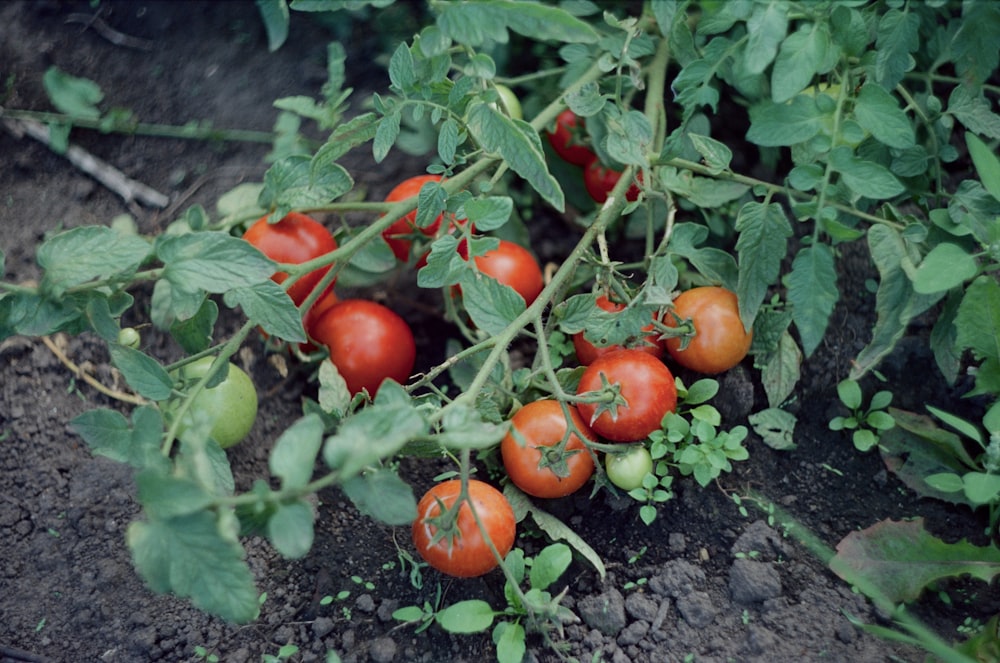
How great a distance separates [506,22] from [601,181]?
0.77 m

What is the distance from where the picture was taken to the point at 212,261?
133 cm

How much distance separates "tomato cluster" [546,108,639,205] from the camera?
196 cm

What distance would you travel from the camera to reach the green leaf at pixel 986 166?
1.48m

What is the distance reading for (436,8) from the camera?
1.33 meters

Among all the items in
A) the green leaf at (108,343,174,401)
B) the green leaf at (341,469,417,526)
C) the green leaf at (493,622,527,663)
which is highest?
the green leaf at (341,469,417,526)

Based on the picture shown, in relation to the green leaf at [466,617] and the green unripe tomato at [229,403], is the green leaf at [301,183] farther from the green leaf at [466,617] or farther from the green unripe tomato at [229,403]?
the green leaf at [466,617]

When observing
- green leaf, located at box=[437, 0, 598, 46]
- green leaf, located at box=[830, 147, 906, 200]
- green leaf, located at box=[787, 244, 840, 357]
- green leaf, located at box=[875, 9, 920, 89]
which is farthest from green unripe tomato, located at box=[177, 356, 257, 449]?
green leaf, located at box=[875, 9, 920, 89]

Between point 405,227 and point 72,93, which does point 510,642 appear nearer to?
point 405,227

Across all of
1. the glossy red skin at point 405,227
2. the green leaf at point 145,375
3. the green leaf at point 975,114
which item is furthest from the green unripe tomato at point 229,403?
the green leaf at point 975,114

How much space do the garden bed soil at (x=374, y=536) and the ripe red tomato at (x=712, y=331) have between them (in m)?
0.08

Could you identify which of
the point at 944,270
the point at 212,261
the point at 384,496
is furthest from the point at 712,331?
the point at 212,261

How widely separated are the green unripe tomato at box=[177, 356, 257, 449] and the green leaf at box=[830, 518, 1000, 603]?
1.03 m

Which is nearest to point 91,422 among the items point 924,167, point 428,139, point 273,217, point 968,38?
point 273,217

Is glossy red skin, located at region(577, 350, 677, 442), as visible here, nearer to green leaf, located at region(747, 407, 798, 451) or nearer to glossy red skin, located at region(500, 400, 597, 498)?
glossy red skin, located at region(500, 400, 597, 498)
